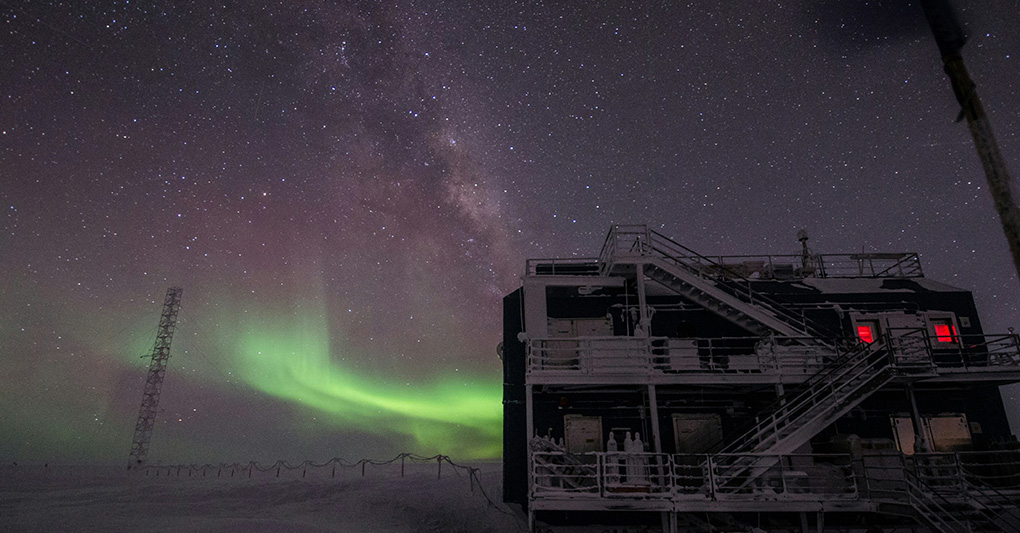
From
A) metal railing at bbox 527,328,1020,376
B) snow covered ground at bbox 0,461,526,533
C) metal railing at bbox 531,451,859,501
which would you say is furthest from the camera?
snow covered ground at bbox 0,461,526,533

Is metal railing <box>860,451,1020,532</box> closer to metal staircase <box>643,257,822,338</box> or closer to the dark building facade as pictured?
the dark building facade

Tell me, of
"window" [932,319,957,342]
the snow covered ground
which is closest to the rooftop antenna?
"window" [932,319,957,342]

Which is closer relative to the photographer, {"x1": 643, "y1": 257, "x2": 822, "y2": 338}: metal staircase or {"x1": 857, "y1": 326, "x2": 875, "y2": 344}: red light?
{"x1": 643, "y1": 257, "x2": 822, "y2": 338}: metal staircase

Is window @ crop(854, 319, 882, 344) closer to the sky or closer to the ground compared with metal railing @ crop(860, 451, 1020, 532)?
closer to the sky

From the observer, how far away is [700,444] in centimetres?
2100

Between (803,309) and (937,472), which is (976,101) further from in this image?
(937,472)

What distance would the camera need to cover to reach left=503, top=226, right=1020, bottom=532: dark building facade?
15766 millimetres

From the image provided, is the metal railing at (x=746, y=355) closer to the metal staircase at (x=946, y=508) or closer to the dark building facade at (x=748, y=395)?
the dark building facade at (x=748, y=395)

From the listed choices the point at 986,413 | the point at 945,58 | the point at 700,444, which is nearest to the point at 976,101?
the point at 945,58

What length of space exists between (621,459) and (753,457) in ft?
13.8

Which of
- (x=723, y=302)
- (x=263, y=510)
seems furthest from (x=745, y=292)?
(x=263, y=510)

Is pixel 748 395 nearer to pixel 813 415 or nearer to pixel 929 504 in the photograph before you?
pixel 813 415

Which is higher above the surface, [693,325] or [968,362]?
[693,325]

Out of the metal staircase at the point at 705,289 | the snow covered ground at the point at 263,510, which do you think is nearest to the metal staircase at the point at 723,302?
the metal staircase at the point at 705,289
